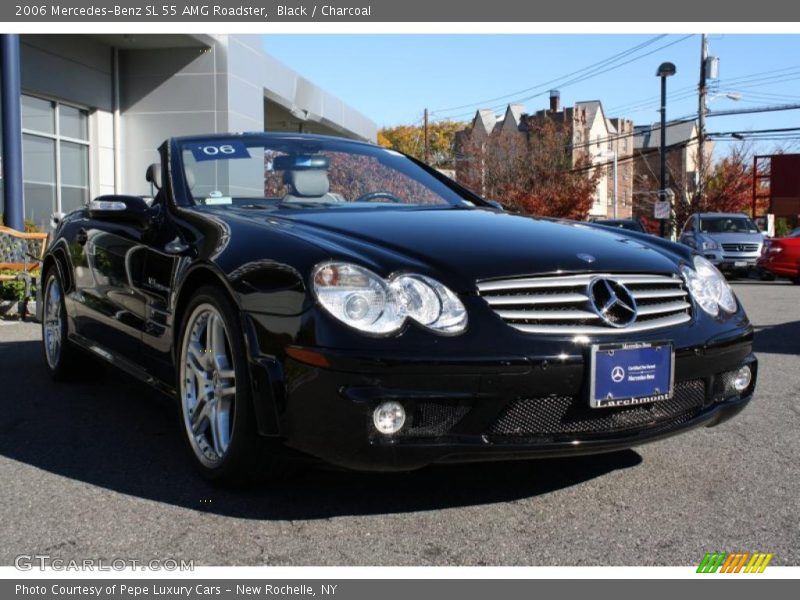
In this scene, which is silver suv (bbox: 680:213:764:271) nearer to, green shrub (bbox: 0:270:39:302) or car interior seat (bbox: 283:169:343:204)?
green shrub (bbox: 0:270:39:302)

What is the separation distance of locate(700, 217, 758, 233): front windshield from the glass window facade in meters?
15.5

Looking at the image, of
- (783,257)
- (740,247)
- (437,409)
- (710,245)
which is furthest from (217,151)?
(740,247)

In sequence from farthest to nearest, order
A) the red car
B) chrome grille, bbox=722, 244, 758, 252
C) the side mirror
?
chrome grille, bbox=722, 244, 758, 252 < the red car < the side mirror

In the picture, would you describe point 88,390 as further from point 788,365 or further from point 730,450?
point 788,365

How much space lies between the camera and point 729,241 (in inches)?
880

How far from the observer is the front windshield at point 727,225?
76.3ft

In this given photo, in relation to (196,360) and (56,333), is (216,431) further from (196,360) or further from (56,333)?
(56,333)

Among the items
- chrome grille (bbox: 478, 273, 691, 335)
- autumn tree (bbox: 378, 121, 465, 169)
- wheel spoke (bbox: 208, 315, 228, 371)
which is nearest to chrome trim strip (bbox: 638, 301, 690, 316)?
chrome grille (bbox: 478, 273, 691, 335)

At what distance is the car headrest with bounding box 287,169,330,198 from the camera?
176 inches

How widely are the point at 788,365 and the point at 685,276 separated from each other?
3.51 metres

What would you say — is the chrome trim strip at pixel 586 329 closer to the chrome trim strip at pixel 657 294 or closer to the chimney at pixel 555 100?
the chrome trim strip at pixel 657 294

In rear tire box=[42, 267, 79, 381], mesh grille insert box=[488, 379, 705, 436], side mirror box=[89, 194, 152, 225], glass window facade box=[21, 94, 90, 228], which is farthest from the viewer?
glass window facade box=[21, 94, 90, 228]

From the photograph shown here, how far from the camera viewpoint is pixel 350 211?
3.97m
